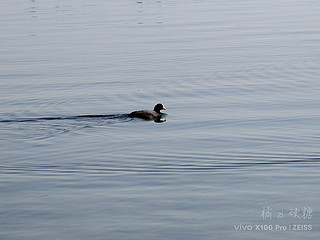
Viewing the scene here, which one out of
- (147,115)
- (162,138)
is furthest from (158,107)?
(162,138)

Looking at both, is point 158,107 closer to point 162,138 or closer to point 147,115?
point 147,115

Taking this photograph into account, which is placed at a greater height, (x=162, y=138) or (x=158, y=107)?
(x=158, y=107)

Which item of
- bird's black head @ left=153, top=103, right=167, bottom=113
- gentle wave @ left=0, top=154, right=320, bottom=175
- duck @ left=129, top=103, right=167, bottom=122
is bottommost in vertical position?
gentle wave @ left=0, top=154, right=320, bottom=175

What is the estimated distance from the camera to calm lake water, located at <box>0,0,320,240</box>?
40.4 feet

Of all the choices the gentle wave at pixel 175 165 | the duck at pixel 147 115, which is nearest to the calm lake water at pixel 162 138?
the gentle wave at pixel 175 165

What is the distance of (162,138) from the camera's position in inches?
709

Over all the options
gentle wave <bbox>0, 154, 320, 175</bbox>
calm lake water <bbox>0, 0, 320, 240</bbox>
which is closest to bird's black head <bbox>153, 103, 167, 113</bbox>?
calm lake water <bbox>0, 0, 320, 240</bbox>

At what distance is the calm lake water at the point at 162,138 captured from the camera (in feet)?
40.4

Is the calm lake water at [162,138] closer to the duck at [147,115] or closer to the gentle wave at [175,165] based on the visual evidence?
the gentle wave at [175,165]

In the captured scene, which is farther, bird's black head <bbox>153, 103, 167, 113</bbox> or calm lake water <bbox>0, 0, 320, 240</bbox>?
bird's black head <bbox>153, 103, 167, 113</bbox>

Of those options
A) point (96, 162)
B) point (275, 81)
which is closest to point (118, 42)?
point (275, 81)

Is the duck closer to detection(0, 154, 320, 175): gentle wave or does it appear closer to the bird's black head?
the bird's black head

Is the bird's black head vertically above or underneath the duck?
above

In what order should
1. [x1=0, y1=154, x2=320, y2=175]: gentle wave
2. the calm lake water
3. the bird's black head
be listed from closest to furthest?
the calm lake water → [x1=0, y1=154, x2=320, y2=175]: gentle wave → the bird's black head
